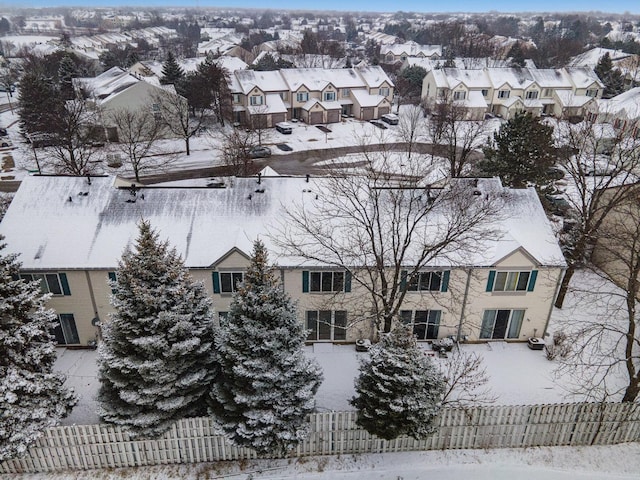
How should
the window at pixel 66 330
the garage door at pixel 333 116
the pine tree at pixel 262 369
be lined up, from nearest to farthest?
1. the pine tree at pixel 262 369
2. the window at pixel 66 330
3. the garage door at pixel 333 116

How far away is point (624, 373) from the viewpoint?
2123 cm

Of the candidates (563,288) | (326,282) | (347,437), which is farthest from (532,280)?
(347,437)

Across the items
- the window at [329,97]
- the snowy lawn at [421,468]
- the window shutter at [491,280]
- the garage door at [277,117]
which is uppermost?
the window shutter at [491,280]

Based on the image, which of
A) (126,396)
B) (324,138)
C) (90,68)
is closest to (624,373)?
(126,396)

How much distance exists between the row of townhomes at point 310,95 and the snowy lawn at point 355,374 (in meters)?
43.4

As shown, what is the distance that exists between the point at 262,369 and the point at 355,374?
7.26 meters

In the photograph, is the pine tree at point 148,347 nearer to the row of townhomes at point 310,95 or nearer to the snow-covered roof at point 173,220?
the snow-covered roof at point 173,220

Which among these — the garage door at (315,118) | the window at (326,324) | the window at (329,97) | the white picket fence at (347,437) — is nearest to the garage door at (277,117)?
the garage door at (315,118)

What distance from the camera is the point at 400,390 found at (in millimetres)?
15281

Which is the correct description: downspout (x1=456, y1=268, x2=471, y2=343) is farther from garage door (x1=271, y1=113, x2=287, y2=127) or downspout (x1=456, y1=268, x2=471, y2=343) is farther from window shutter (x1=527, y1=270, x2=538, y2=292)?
garage door (x1=271, y1=113, x2=287, y2=127)

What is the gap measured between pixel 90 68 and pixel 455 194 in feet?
299

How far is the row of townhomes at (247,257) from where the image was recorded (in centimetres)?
2142

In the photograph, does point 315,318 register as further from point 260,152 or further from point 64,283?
point 260,152

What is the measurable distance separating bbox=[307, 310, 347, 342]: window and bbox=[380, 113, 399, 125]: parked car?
4765cm
